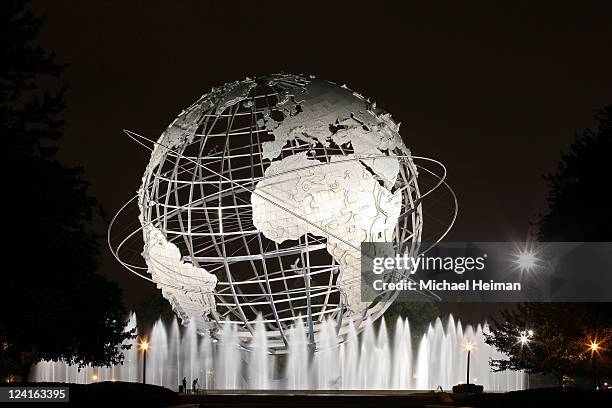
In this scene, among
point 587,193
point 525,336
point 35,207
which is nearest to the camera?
point 35,207

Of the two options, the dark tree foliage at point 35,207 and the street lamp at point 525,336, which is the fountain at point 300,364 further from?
the dark tree foliage at point 35,207

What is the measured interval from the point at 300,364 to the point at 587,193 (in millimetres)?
11041

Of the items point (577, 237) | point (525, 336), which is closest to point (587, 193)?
point (577, 237)

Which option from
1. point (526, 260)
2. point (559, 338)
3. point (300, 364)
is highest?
point (526, 260)

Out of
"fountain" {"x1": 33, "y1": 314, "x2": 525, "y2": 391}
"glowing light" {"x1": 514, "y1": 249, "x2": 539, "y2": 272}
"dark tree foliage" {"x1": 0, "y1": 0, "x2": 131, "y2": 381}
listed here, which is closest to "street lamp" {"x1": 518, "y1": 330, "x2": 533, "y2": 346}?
"glowing light" {"x1": 514, "y1": 249, "x2": 539, "y2": 272}

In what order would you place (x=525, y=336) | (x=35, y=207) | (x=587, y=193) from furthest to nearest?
(x=525, y=336) < (x=587, y=193) < (x=35, y=207)

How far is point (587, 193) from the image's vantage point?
108ft

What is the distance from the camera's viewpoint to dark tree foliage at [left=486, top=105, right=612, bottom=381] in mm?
32688

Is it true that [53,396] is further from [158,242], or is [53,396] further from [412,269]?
[412,269]

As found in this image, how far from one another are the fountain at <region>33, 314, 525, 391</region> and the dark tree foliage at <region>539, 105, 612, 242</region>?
7710mm

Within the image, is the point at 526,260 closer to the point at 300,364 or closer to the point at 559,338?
the point at 559,338

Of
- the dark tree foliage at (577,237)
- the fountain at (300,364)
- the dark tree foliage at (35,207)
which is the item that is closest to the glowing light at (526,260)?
the dark tree foliage at (577,237)

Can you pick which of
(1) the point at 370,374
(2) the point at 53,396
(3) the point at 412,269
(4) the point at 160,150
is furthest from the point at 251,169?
(1) the point at 370,374

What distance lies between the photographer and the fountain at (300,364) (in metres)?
37.9
